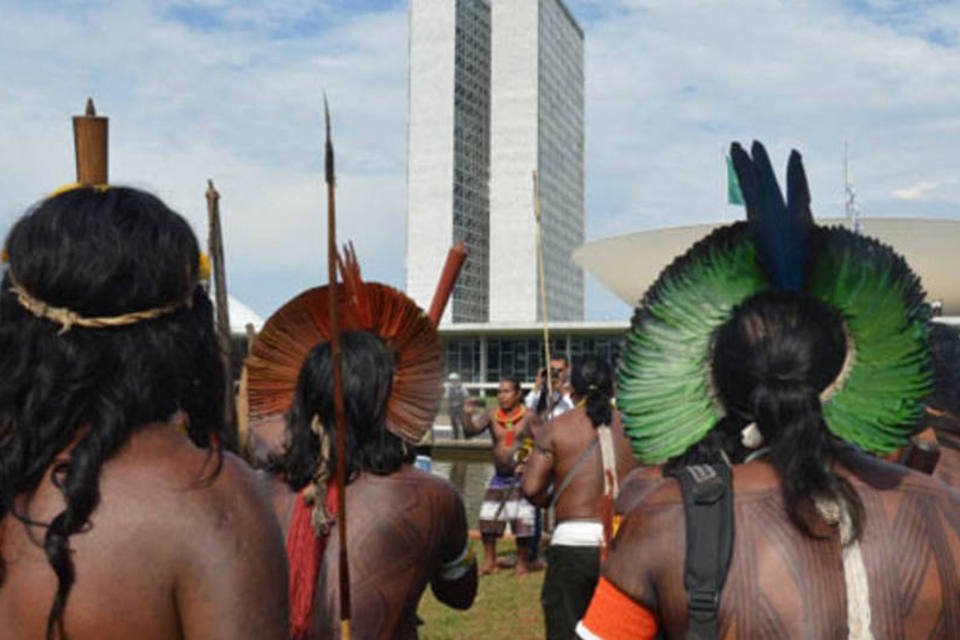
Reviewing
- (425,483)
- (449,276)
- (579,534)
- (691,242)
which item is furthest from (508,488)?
(691,242)

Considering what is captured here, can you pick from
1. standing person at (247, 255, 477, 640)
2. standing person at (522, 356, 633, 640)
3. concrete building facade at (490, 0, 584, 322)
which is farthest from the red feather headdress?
concrete building facade at (490, 0, 584, 322)

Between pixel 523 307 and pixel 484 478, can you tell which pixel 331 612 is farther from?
pixel 523 307

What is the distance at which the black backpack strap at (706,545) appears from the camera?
6.52 ft

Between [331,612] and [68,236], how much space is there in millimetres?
1475

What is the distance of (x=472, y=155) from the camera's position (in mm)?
77000

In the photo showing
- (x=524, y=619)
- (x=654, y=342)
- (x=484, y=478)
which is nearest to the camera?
(x=654, y=342)

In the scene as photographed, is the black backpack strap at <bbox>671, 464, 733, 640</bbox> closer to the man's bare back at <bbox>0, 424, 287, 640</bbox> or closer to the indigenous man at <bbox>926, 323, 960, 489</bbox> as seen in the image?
the man's bare back at <bbox>0, 424, 287, 640</bbox>

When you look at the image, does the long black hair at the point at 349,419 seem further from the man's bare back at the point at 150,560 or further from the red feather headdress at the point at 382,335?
the man's bare back at the point at 150,560

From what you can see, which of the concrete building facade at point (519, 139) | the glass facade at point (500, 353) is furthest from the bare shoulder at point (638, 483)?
the concrete building facade at point (519, 139)

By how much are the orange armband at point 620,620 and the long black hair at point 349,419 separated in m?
1.08

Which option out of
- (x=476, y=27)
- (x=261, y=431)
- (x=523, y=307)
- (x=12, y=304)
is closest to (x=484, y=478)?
(x=261, y=431)

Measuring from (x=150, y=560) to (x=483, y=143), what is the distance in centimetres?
7909

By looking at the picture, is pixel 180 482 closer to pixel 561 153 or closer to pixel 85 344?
pixel 85 344

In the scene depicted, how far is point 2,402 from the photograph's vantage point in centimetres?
169
